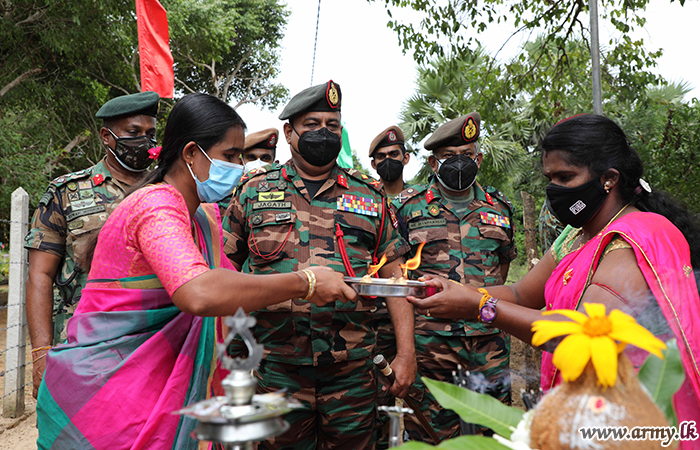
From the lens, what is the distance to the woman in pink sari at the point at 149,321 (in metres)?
1.86

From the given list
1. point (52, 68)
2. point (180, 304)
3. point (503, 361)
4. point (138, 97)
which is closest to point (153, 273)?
point (180, 304)

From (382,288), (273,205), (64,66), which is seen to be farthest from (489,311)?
(64,66)

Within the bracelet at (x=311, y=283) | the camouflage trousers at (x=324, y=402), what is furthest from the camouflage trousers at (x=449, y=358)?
the bracelet at (x=311, y=283)

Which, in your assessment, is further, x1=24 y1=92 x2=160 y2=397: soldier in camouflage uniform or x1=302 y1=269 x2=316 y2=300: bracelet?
x1=24 y1=92 x2=160 y2=397: soldier in camouflage uniform

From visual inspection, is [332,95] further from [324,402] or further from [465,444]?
[465,444]

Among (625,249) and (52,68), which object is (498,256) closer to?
(625,249)

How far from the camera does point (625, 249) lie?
1.98 metres

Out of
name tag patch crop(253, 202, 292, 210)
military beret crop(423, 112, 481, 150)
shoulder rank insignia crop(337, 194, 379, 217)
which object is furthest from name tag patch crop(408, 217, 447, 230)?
name tag patch crop(253, 202, 292, 210)

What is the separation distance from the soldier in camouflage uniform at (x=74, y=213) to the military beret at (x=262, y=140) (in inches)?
85.6

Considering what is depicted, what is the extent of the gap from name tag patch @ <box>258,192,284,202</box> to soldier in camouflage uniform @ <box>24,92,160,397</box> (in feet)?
3.56

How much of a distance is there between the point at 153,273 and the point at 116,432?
2.02 feet

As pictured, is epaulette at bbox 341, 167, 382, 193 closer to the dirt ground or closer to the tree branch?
the dirt ground

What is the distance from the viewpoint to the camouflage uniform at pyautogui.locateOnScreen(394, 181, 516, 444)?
4.12 metres

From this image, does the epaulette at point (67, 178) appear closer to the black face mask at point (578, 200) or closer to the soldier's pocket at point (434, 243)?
the soldier's pocket at point (434, 243)
